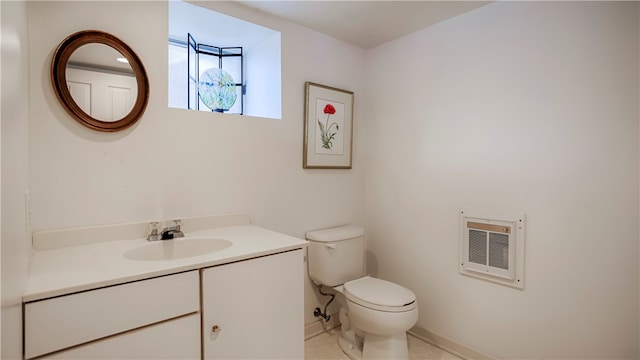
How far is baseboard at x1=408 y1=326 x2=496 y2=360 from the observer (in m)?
1.89

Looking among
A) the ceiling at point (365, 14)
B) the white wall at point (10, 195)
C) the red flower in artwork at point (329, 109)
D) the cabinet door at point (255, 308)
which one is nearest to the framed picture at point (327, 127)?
the red flower in artwork at point (329, 109)

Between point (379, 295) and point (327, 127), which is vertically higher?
point (327, 127)

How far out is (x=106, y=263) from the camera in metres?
1.13

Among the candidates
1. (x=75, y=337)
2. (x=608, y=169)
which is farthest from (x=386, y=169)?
(x=75, y=337)

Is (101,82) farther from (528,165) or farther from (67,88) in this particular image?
(528,165)

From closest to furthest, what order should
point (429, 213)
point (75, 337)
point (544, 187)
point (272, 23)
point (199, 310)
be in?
point (75, 337)
point (199, 310)
point (544, 187)
point (272, 23)
point (429, 213)

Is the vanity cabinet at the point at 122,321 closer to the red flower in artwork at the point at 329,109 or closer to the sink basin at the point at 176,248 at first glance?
the sink basin at the point at 176,248

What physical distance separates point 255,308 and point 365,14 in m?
1.78

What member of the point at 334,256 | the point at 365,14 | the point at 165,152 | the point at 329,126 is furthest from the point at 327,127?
the point at 165,152

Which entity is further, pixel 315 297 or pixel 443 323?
pixel 315 297

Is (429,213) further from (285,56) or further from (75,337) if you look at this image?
(75,337)

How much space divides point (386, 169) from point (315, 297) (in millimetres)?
1080

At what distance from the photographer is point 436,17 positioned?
1.97 metres

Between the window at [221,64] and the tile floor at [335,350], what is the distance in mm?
1543
